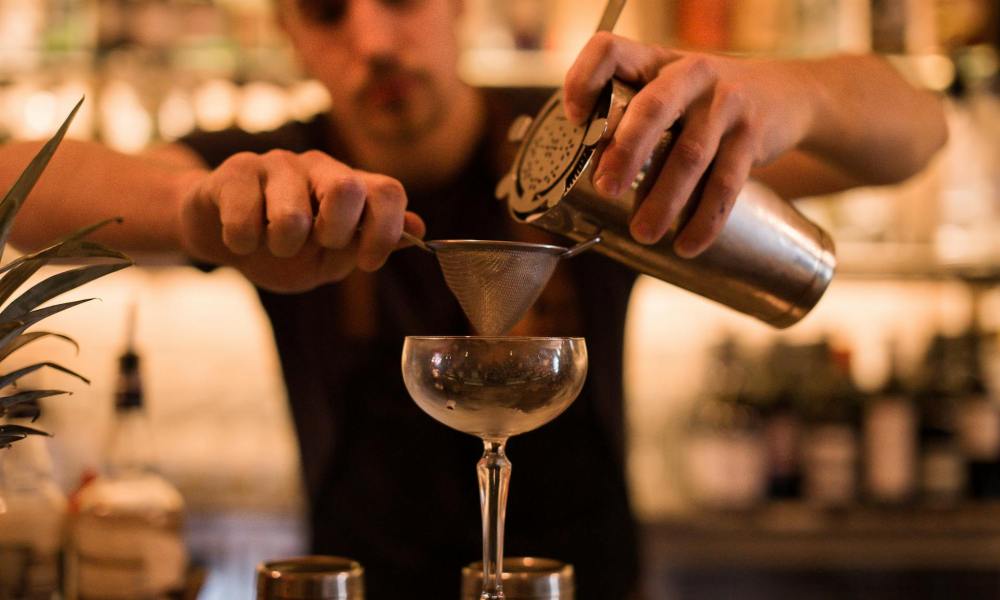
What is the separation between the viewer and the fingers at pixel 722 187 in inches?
36.6

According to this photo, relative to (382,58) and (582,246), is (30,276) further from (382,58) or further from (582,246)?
(382,58)

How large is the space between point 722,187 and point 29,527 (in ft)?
2.42

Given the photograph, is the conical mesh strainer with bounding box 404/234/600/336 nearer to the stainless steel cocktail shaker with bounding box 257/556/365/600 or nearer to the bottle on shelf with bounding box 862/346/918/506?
the stainless steel cocktail shaker with bounding box 257/556/365/600

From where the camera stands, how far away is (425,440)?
168cm

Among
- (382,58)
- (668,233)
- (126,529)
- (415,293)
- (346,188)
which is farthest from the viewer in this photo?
(415,293)

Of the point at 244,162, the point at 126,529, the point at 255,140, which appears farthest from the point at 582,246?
the point at 255,140

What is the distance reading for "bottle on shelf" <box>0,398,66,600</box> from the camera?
107 cm

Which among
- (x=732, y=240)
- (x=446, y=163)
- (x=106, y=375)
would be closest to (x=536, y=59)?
(x=446, y=163)

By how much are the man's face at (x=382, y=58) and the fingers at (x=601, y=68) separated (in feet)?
2.28

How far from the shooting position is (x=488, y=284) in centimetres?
93

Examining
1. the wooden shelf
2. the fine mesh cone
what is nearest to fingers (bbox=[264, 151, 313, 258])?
the fine mesh cone

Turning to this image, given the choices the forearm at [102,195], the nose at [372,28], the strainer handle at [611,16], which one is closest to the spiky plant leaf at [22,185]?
the forearm at [102,195]

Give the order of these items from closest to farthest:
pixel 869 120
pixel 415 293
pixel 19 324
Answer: pixel 19 324, pixel 869 120, pixel 415 293

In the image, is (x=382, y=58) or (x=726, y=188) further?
(x=382, y=58)
